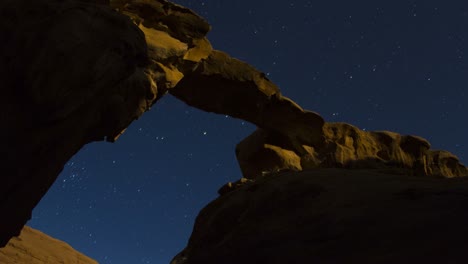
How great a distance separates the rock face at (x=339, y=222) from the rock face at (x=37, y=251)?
37.3 meters

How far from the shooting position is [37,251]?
47.9 metres

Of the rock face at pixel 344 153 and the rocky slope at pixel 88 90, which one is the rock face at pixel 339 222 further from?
the rock face at pixel 344 153

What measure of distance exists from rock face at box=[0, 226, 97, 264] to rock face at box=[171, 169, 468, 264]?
37344 millimetres

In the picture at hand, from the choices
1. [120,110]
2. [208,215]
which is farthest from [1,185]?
[208,215]

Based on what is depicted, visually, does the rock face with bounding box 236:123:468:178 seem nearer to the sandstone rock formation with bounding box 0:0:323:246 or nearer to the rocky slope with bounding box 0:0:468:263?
the rocky slope with bounding box 0:0:468:263

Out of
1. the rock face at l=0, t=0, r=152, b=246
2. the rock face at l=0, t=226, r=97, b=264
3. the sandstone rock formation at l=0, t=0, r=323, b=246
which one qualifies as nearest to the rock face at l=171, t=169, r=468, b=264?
the sandstone rock formation at l=0, t=0, r=323, b=246

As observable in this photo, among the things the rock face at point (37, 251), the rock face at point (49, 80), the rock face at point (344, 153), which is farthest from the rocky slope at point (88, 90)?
the rock face at point (37, 251)

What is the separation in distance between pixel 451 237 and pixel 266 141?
23036mm

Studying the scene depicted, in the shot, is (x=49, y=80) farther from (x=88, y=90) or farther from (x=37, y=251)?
(x=37, y=251)

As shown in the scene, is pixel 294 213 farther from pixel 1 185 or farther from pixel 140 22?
pixel 140 22

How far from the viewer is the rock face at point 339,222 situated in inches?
263

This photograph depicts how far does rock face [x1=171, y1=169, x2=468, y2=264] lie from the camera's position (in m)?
6.69

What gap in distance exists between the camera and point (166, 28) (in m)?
20.4

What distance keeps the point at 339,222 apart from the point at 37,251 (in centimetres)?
4960
